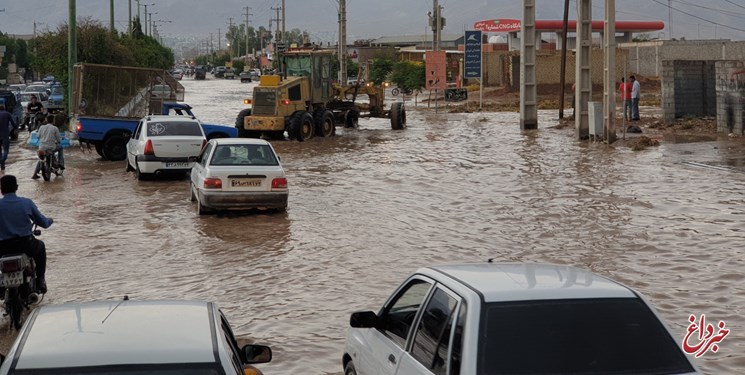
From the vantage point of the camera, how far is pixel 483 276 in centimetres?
646

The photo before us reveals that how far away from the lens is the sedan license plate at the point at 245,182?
1919 cm

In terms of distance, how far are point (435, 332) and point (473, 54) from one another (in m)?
45.3

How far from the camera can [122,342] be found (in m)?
5.07

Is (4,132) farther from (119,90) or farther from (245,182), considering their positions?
(245,182)

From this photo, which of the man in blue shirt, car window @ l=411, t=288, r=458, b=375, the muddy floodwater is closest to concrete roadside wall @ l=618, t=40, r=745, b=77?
the muddy floodwater

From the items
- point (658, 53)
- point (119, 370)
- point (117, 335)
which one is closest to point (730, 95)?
point (117, 335)

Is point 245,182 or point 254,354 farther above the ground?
point 245,182

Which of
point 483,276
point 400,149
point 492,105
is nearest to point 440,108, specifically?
point 492,105

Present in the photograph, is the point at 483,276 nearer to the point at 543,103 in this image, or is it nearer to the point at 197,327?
the point at 197,327

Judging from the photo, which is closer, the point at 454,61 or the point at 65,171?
the point at 65,171

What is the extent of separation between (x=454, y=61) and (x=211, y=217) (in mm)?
74761

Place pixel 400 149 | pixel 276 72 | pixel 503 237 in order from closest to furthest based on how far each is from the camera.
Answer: pixel 503 237, pixel 400 149, pixel 276 72

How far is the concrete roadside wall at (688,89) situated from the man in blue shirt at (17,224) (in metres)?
29.7

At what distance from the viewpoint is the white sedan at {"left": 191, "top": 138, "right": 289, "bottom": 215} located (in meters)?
19.1
